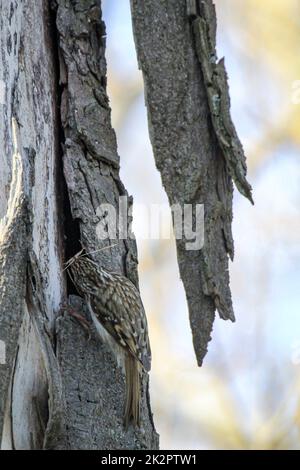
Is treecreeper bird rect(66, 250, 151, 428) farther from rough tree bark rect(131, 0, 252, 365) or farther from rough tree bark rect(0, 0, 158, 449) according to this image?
rough tree bark rect(131, 0, 252, 365)

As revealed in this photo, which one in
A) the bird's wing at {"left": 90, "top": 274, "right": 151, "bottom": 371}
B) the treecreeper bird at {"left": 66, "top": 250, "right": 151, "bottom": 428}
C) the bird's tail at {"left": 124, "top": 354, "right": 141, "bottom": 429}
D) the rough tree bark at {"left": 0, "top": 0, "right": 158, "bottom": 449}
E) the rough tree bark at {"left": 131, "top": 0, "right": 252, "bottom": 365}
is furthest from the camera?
the bird's wing at {"left": 90, "top": 274, "right": 151, "bottom": 371}

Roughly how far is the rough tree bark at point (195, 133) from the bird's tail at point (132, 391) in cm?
36

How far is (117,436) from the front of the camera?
10.5 ft

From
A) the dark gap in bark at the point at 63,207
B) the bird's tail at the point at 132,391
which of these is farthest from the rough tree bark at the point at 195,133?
the dark gap in bark at the point at 63,207

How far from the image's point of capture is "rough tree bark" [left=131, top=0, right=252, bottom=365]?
3.05 meters

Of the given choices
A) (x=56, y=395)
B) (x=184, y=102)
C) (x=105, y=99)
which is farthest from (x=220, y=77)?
→ (x=56, y=395)

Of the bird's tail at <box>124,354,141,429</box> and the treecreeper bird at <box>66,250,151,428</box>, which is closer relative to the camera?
the bird's tail at <box>124,354,141,429</box>

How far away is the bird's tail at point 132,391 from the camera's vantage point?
327 cm

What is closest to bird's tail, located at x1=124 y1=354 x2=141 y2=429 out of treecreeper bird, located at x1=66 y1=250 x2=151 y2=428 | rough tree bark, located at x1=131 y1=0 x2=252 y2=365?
treecreeper bird, located at x1=66 y1=250 x2=151 y2=428

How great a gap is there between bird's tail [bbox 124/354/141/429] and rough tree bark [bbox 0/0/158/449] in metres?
0.02

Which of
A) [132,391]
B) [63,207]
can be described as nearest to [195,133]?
[63,207]

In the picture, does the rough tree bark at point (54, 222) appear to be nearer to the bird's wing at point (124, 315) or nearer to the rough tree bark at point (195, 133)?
the bird's wing at point (124, 315)

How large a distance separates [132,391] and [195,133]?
2.72ft

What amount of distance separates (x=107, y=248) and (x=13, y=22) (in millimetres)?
782
